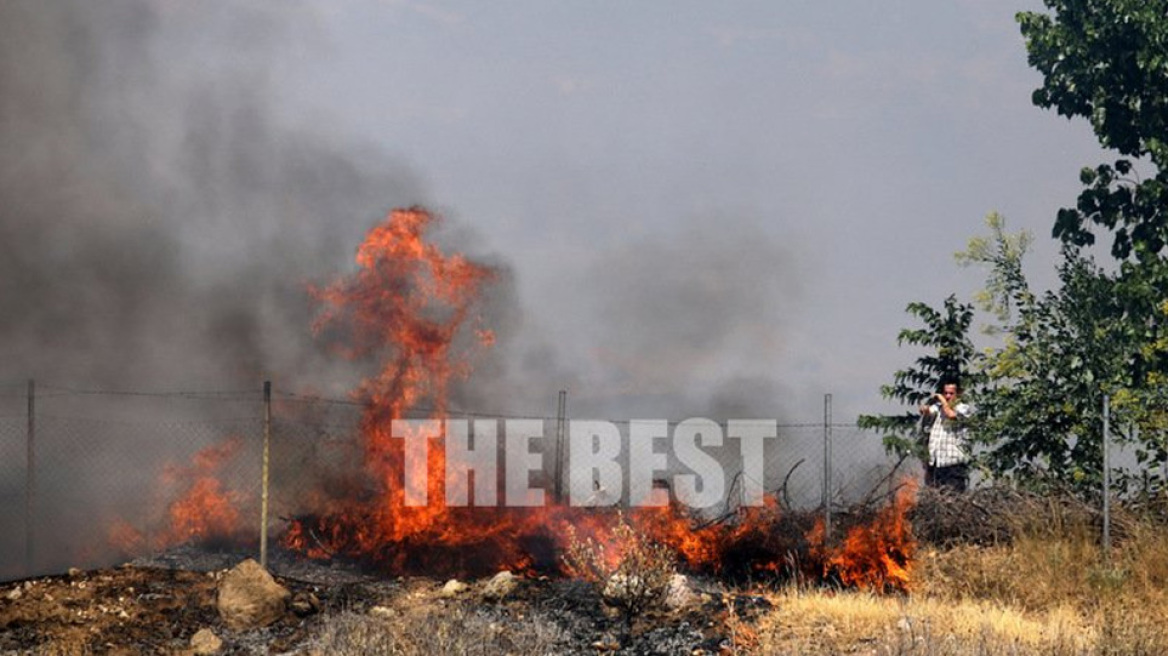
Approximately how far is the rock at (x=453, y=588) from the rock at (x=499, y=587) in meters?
0.37

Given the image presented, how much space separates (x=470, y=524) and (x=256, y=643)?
440 centimetres

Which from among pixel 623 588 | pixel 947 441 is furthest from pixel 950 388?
pixel 623 588

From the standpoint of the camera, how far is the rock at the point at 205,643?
1186 centimetres

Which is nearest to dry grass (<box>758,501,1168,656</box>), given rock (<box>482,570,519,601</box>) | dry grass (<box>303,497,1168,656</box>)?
dry grass (<box>303,497,1168,656</box>)

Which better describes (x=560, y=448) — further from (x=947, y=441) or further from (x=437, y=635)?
(x=437, y=635)

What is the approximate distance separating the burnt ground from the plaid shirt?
13.9 feet

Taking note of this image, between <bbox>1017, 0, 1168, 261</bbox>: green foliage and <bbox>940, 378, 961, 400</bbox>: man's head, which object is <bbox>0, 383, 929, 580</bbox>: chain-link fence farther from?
<bbox>1017, 0, 1168, 261</bbox>: green foliage

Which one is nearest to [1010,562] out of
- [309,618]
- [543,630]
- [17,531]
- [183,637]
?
[543,630]

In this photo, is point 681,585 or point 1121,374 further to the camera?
point 1121,374

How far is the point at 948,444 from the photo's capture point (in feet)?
54.9

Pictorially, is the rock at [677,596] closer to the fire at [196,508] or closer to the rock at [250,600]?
the rock at [250,600]

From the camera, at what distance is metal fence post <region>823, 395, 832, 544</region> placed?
50.5 feet

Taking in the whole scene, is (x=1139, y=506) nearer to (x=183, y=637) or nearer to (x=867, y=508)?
(x=867, y=508)

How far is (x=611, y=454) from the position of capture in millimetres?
18891
